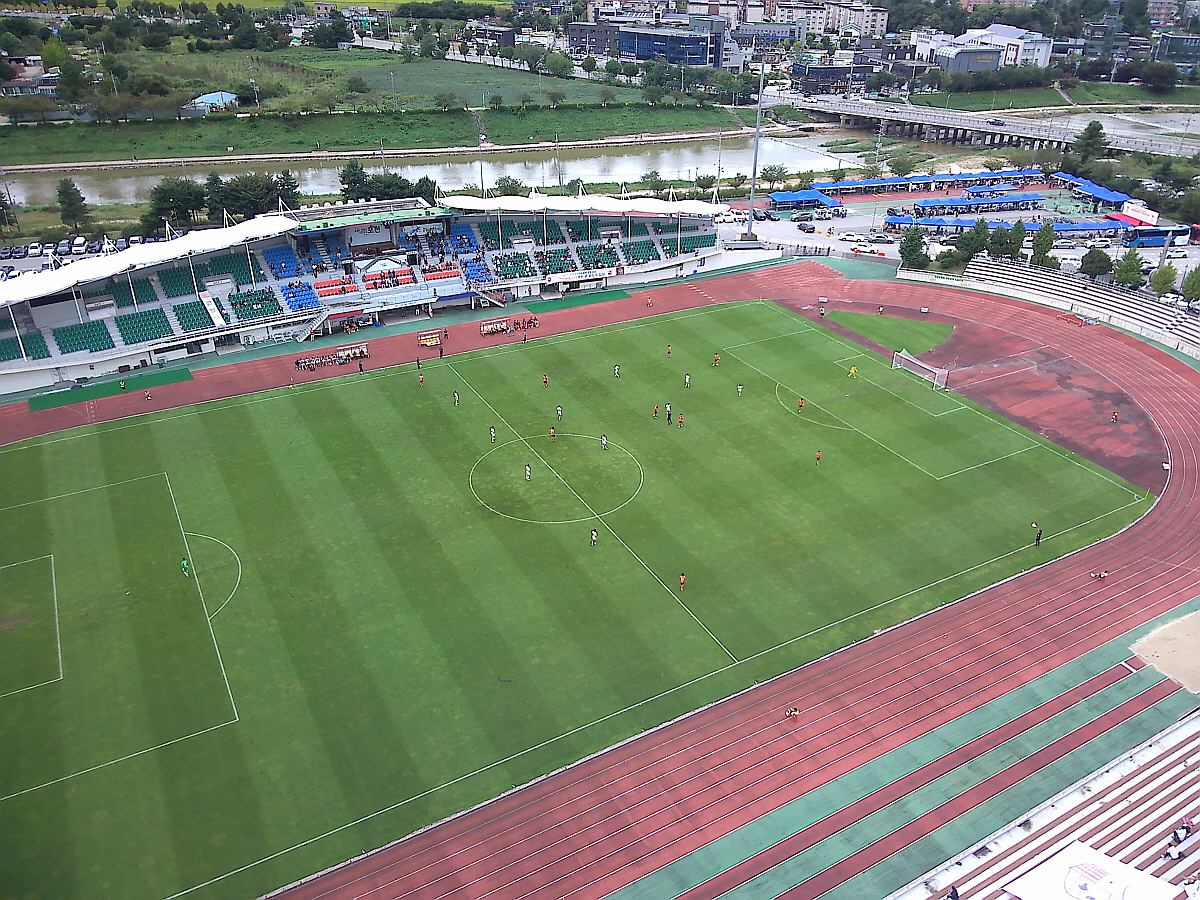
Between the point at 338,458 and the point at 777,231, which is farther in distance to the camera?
the point at 777,231

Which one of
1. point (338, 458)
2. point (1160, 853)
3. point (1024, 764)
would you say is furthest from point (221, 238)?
point (1160, 853)

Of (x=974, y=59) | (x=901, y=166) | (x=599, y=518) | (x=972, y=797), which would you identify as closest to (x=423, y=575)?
(x=599, y=518)

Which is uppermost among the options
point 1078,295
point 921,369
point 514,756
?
point 1078,295

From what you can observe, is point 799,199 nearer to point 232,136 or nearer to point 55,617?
point 55,617

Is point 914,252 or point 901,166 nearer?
point 914,252

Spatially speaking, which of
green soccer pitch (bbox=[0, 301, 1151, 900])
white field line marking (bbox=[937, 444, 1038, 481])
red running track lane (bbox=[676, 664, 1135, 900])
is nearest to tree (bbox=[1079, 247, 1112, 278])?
green soccer pitch (bbox=[0, 301, 1151, 900])

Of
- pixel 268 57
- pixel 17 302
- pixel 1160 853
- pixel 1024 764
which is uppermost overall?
pixel 268 57

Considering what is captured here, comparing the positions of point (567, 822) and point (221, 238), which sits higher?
point (221, 238)

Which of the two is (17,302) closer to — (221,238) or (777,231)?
(221,238)

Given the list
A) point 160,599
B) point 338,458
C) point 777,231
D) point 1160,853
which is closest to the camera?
point 1160,853
